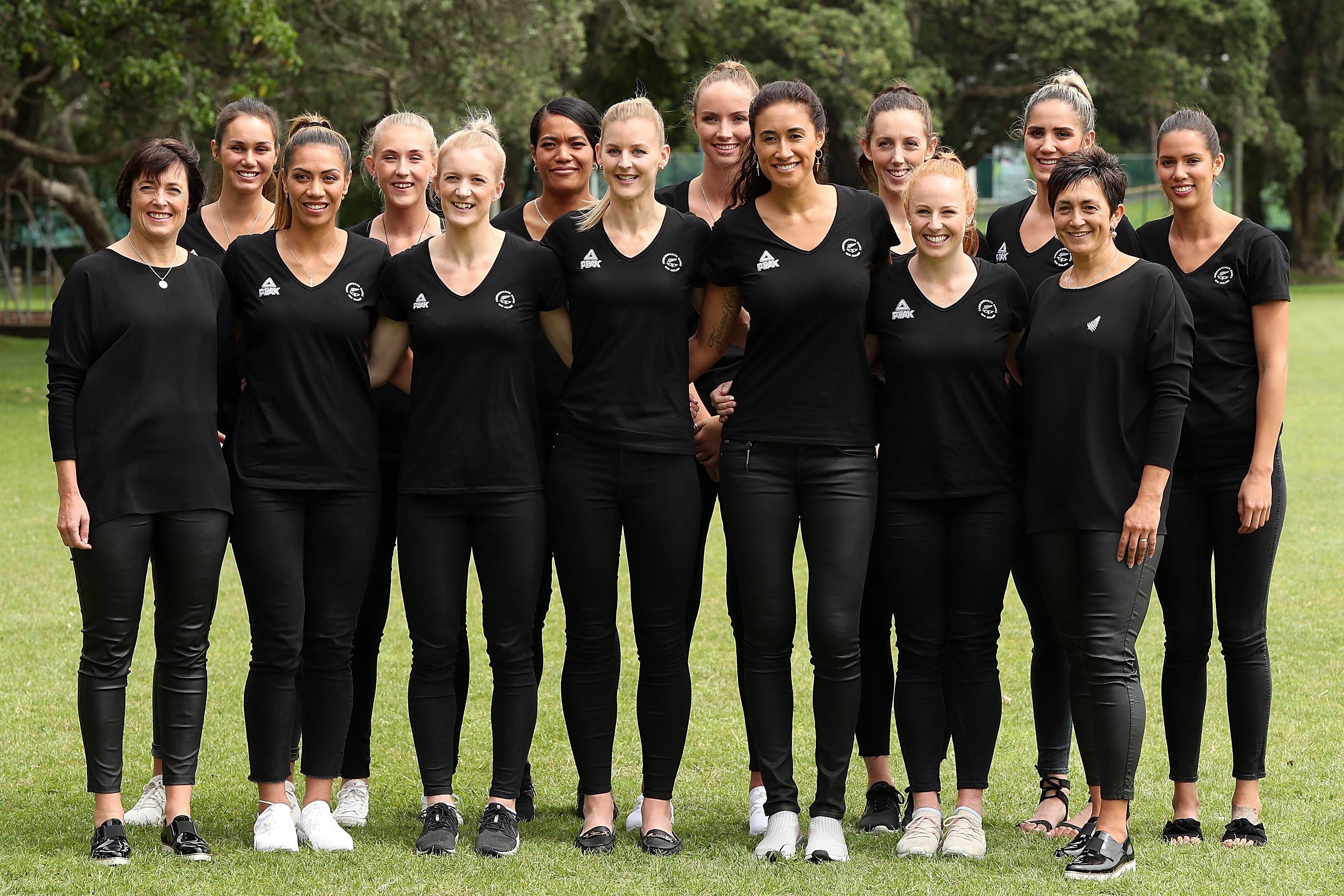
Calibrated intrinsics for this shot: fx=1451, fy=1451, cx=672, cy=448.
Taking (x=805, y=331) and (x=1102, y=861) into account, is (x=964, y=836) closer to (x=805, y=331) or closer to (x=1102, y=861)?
(x=1102, y=861)

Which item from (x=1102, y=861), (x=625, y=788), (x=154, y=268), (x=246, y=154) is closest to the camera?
(x=1102, y=861)

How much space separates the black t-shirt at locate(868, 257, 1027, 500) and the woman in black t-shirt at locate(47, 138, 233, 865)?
6.97ft

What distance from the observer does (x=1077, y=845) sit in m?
4.63

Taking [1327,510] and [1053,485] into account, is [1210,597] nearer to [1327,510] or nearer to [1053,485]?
[1053,485]

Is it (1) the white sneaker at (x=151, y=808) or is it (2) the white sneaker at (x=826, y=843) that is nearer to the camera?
(2) the white sneaker at (x=826, y=843)

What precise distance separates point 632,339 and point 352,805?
1.95 metres

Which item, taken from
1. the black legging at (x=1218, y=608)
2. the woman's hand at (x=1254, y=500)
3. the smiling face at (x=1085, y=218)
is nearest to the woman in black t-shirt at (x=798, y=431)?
the smiling face at (x=1085, y=218)

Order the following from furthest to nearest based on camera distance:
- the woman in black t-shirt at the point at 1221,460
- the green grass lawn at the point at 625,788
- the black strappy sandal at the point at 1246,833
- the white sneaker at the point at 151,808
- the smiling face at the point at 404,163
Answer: the smiling face at the point at 404,163
the white sneaker at the point at 151,808
the black strappy sandal at the point at 1246,833
the woman in black t-shirt at the point at 1221,460
the green grass lawn at the point at 625,788

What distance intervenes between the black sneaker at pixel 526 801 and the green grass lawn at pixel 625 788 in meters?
0.07

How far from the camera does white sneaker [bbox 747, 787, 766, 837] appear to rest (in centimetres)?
499

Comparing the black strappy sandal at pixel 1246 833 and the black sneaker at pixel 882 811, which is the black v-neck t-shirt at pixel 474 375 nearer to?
the black sneaker at pixel 882 811

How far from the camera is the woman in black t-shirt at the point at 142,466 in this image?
4414mm

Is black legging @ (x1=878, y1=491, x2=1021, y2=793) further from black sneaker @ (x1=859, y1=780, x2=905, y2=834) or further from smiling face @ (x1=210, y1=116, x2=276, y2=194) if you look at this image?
smiling face @ (x1=210, y1=116, x2=276, y2=194)

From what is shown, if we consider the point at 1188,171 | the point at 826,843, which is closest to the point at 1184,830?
the point at 826,843
